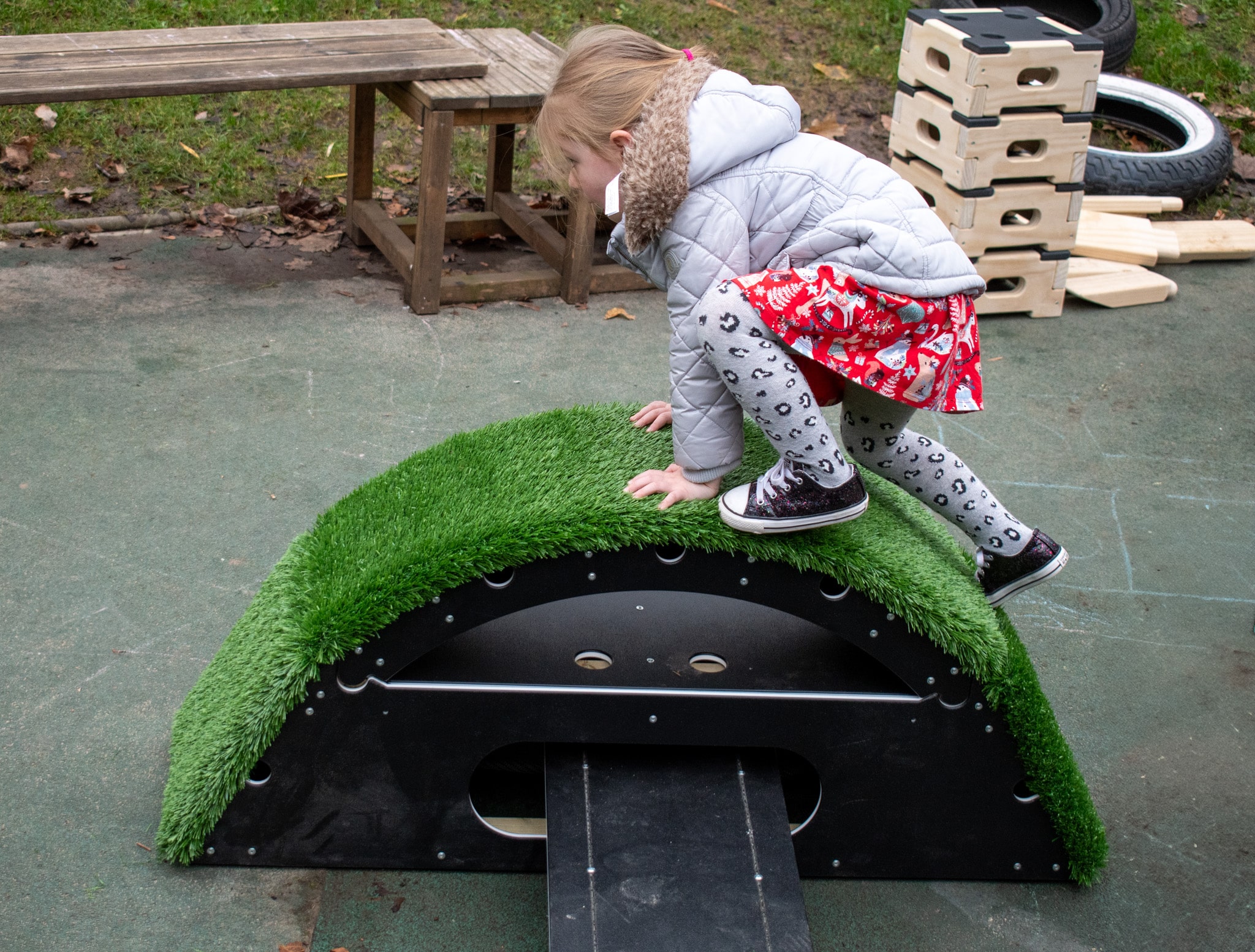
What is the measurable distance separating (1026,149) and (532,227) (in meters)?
2.44

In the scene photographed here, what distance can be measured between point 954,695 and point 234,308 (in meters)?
3.44

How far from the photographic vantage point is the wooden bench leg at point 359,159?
17.2 ft

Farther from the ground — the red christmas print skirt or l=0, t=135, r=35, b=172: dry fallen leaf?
the red christmas print skirt

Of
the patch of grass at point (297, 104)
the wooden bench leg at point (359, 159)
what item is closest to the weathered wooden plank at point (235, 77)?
the wooden bench leg at point (359, 159)

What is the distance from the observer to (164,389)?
4160 mm

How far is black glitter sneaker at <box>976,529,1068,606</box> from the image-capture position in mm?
2557

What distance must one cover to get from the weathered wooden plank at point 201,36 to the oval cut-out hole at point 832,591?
367cm

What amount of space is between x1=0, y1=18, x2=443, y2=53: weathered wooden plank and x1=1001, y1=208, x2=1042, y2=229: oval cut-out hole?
2.61 meters

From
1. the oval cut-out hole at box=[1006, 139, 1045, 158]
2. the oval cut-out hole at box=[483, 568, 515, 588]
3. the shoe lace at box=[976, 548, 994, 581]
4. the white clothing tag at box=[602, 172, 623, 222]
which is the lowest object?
the shoe lace at box=[976, 548, 994, 581]

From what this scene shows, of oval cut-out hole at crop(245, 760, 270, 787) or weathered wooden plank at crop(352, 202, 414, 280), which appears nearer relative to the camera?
oval cut-out hole at crop(245, 760, 270, 787)

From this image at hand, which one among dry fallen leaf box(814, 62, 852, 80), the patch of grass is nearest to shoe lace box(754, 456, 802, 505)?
the patch of grass

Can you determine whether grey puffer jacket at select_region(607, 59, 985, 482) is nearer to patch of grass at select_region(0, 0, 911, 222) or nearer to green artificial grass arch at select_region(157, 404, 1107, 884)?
green artificial grass arch at select_region(157, 404, 1107, 884)

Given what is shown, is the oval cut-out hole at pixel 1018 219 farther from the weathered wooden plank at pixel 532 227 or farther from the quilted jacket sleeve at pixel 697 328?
the quilted jacket sleeve at pixel 697 328

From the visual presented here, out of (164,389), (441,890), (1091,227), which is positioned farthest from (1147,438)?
(164,389)
